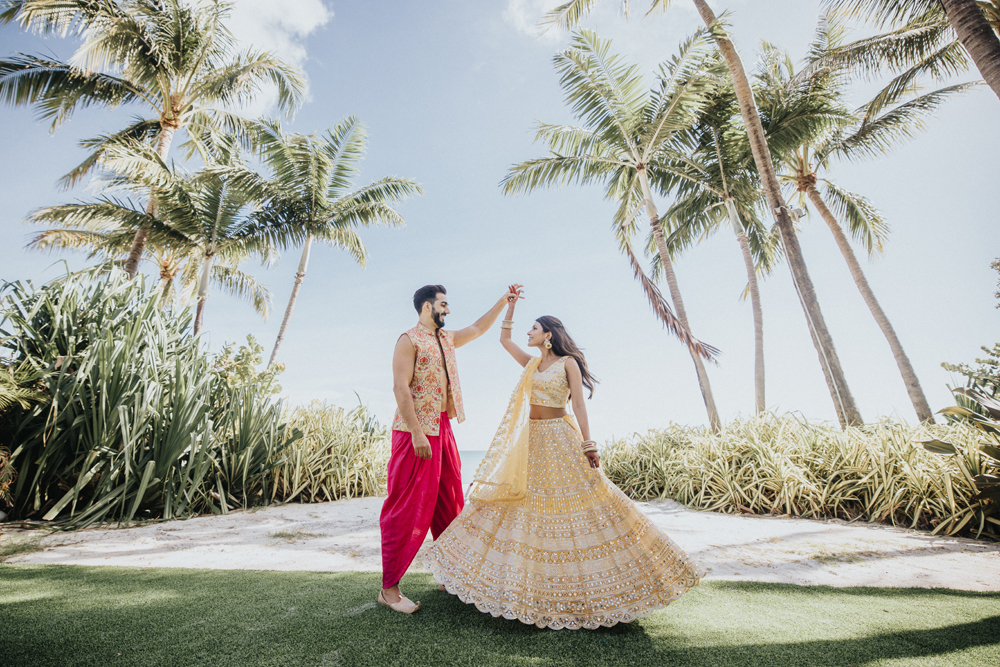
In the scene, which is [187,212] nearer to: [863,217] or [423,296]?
[423,296]

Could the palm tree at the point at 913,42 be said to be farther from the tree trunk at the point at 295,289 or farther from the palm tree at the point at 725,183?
the tree trunk at the point at 295,289

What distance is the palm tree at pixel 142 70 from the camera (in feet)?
33.8

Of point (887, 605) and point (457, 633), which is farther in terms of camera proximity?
point (887, 605)

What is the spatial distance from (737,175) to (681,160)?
1.86 m

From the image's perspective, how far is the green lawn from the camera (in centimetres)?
174

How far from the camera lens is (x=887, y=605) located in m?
2.48

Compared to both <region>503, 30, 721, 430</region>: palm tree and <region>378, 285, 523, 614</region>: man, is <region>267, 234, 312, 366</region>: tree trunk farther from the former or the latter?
<region>378, 285, 523, 614</region>: man

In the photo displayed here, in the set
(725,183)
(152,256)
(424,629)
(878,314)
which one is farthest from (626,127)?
(152,256)

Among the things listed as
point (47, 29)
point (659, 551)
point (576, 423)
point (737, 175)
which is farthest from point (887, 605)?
point (47, 29)

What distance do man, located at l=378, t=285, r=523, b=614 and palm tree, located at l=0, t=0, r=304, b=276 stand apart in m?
12.7

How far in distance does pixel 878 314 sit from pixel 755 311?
9.35 feet

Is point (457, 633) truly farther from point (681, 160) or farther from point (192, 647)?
point (681, 160)

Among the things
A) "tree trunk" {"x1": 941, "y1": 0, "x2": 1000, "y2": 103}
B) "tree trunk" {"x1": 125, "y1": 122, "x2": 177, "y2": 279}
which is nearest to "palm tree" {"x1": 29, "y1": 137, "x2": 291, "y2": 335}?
"tree trunk" {"x1": 125, "y1": 122, "x2": 177, "y2": 279}

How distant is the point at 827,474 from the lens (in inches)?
215
